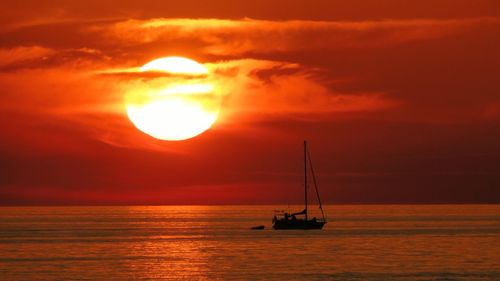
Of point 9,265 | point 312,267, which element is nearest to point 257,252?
point 312,267

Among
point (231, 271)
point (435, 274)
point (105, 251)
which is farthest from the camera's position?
point (105, 251)

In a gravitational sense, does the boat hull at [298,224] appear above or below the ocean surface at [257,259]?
above

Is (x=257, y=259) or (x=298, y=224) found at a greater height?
(x=298, y=224)

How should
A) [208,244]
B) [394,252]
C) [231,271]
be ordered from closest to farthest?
[231,271]
[394,252]
[208,244]

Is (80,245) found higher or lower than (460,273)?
higher

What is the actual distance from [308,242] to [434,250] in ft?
85.5

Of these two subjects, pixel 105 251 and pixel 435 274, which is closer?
pixel 435 274

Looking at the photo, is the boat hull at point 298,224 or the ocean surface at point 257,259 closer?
the ocean surface at point 257,259

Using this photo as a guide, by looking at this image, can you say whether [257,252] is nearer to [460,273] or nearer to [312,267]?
[312,267]

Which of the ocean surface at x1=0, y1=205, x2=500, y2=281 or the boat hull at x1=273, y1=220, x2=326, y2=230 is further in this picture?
the boat hull at x1=273, y1=220, x2=326, y2=230

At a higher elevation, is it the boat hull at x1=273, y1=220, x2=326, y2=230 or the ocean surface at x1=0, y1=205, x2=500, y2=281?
the boat hull at x1=273, y1=220, x2=326, y2=230

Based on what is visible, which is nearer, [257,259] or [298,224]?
[257,259]

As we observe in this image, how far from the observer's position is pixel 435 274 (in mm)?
84562

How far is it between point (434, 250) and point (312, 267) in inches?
1160
